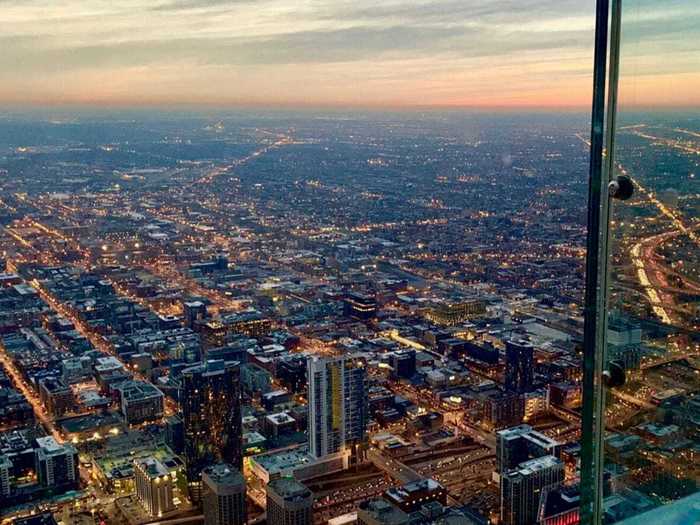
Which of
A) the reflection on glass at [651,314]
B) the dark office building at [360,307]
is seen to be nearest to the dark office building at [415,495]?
the reflection on glass at [651,314]

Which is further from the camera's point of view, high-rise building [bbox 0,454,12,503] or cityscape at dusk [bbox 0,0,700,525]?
high-rise building [bbox 0,454,12,503]

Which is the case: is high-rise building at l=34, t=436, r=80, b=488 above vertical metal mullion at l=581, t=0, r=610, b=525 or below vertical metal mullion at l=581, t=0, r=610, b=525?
below

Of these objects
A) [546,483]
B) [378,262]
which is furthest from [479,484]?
[378,262]

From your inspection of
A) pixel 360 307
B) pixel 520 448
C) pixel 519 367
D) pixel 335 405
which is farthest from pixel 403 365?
pixel 520 448

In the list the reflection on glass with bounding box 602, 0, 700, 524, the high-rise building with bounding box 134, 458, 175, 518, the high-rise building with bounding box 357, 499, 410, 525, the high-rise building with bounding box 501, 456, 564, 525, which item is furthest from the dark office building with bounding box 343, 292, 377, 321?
the reflection on glass with bounding box 602, 0, 700, 524

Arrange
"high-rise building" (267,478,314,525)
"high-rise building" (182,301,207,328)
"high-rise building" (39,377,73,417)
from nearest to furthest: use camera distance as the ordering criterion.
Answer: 1. "high-rise building" (267,478,314,525)
2. "high-rise building" (39,377,73,417)
3. "high-rise building" (182,301,207,328)

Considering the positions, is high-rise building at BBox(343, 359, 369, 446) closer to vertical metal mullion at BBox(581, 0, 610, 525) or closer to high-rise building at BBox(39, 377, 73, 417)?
high-rise building at BBox(39, 377, 73, 417)
